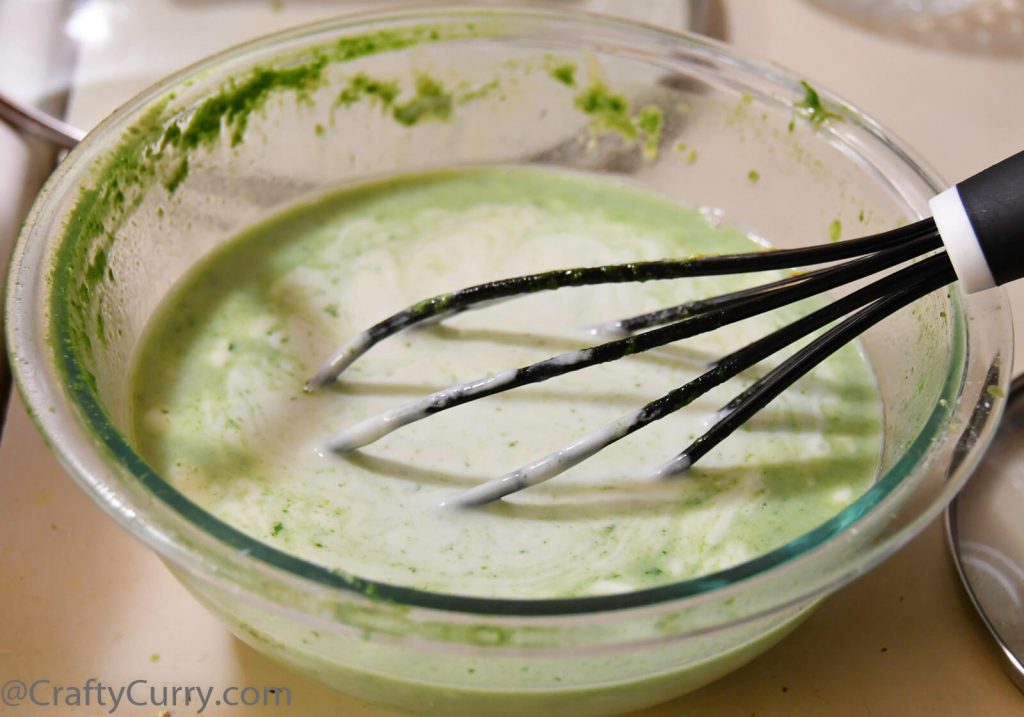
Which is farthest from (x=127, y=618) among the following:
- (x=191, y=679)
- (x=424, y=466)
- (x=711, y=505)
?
(x=711, y=505)

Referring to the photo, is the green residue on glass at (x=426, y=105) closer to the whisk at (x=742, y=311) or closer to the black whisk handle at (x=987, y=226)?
the whisk at (x=742, y=311)

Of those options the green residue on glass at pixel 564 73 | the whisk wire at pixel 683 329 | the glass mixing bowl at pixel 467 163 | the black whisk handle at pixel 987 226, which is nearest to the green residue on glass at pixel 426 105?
the glass mixing bowl at pixel 467 163

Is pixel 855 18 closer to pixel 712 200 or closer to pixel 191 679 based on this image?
pixel 712 200

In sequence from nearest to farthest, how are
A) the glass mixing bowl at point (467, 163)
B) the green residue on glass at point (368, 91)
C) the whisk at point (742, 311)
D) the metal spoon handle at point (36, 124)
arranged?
1. the glass mixing bowl at point (467, 163)
2. the whisk at point (742, 311)
3. the green residue on glass at point (368, 91)
4. the metal spoon handle at point (36, 124)

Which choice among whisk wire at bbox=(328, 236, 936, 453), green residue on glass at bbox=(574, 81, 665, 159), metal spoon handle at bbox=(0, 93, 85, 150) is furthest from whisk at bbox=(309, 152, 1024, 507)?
metal spoon handle at bbox=(0, 93, 85, 150)

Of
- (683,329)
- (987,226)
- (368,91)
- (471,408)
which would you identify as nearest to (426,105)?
(368,91)

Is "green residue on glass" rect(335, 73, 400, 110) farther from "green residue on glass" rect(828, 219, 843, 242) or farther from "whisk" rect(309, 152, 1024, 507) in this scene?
"green residue on glass" rect(828, 219, 843, 242)
